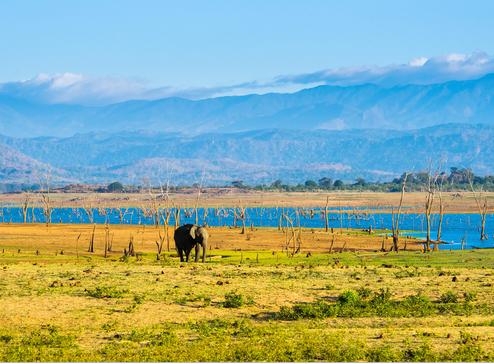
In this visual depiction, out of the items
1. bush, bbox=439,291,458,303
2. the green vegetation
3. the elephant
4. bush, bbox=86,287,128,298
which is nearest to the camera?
the green vegetation

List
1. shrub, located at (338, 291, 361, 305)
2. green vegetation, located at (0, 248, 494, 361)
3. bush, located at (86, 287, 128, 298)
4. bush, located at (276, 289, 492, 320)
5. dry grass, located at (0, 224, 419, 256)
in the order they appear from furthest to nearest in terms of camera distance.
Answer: dry grass, located at (0, 224, 419, 256) < bush, located at (86, 287, 128, 298) < shrub, located at (338, 291, 361, 305) < bush, located at (276, 289, 492, 320) < green vegetation, located at (0, 248, 494, 361)

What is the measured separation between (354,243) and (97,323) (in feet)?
191

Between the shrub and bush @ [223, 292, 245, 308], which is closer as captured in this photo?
bush @ [223, 292, 245, 308]

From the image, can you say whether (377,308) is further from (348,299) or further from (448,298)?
(448,298)

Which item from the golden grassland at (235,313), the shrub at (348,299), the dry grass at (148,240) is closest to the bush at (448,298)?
the golden grassland at (235,313)

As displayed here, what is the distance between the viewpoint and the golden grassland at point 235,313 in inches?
Result: 877

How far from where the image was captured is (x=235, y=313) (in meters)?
29.7

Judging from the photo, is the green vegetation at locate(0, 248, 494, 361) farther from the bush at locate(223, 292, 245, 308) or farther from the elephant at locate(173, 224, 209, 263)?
the elephant at locate(173, 224, 209, 263)

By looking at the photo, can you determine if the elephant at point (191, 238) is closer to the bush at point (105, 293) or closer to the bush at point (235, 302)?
the bush at point (105, 293)

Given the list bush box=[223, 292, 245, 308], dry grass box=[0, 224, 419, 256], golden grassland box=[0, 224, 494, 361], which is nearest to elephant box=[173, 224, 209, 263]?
golden grassland box=[0, 224, 494, 361]

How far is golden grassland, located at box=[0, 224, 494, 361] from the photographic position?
2227 cm

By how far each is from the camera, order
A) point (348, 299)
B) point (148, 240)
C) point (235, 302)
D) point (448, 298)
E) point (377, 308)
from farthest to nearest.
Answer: point (148, 240)
point (448, 298)
point (348, 299)
point (235, 302)
point (377, 308)

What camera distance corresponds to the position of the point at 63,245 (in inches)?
2731

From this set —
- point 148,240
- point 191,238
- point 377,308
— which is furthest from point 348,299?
point 148,240
